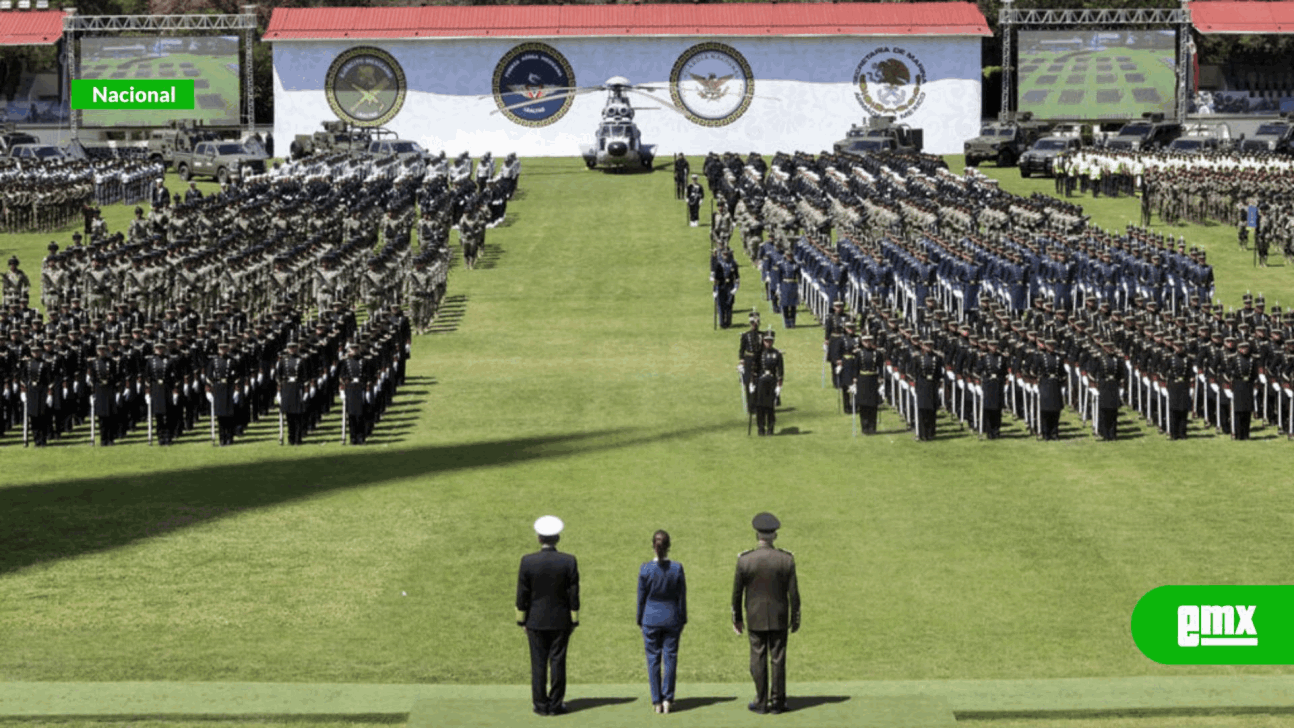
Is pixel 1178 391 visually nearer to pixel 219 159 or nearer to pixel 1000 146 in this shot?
pixel 1000 146

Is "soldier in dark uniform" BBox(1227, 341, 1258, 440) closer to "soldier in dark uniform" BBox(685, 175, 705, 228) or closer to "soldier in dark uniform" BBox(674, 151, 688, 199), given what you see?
"soldier in dark uniform" BBox(685, 175, 705, 228)

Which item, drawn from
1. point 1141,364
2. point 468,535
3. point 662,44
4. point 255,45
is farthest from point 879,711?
point 255,45

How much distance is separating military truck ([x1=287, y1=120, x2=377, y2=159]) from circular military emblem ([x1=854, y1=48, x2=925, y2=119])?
1681 cm

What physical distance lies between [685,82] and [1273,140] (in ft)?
64.7

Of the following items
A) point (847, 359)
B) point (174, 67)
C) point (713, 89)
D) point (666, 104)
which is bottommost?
point (847, 359)

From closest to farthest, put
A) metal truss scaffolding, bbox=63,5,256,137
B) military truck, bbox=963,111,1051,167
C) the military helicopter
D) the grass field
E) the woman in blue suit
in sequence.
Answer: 1. the woman in blue suit
2. the grass field
3. the military helicopter
4. military truck, bbox=963,111,1051,167
5. metal truss scaffolding, bbox=63,5,256,137

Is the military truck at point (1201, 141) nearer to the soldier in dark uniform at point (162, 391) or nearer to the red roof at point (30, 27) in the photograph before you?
the soldier in dark uniform at point (162, 391)

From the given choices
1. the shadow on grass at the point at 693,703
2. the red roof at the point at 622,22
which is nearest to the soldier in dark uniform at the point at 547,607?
the shadow on grass at the point at 693,703

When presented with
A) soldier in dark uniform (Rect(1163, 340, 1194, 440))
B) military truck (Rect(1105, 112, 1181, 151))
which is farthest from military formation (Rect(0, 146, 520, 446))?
military truck (Rect(1105, 112, 1181, 151))

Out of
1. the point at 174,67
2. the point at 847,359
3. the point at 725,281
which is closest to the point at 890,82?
the point at 174,67

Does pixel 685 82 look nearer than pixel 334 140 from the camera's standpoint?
No

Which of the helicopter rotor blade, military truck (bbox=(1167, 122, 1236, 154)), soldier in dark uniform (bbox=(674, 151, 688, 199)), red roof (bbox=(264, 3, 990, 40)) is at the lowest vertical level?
soldier in dark uniform (bbox=(674, 151, 688, 199))

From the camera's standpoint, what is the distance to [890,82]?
6694 cm

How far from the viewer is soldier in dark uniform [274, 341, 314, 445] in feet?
73.2
